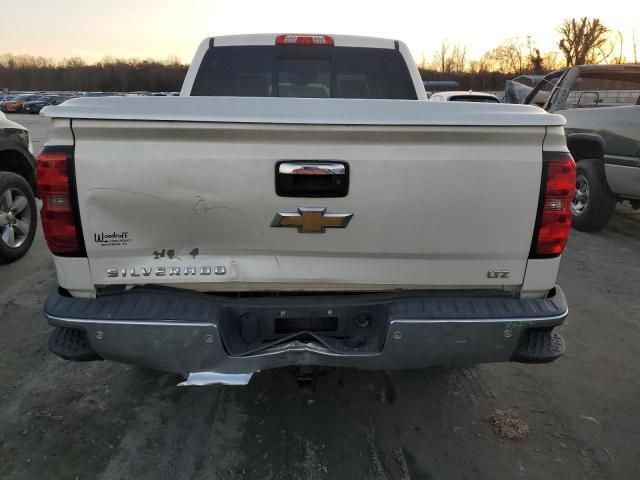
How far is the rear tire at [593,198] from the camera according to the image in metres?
6.32

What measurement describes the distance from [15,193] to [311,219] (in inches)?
175

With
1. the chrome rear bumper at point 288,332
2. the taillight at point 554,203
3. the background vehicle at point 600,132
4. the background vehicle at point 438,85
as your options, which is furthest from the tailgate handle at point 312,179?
the background vehicle at point 438,85

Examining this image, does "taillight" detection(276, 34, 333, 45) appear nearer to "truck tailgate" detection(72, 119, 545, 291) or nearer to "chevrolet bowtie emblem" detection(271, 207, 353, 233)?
"truck tailgate" detection(72, 119, 545, 291)

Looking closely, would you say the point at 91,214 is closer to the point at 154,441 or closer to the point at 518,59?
the point at 154,441

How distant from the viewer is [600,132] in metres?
6.09

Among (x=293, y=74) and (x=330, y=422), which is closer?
(x=330, y=422)

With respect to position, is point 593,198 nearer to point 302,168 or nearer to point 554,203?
point 554,203

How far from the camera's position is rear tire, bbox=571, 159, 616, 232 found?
20.7 ft

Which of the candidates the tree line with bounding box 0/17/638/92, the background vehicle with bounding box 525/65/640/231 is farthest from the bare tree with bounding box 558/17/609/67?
the background vehicle with bounding box 525/65/640/231

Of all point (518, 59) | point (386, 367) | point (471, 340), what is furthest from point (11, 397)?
point (518, 59)

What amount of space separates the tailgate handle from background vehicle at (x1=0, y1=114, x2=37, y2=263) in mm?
4173

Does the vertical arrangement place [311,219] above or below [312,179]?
below

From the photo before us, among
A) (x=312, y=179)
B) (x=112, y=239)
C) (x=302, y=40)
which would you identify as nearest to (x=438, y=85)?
(x=302, y=40)

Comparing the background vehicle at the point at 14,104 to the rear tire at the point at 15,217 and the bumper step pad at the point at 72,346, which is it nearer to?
the rear tire at the point at 15,217
